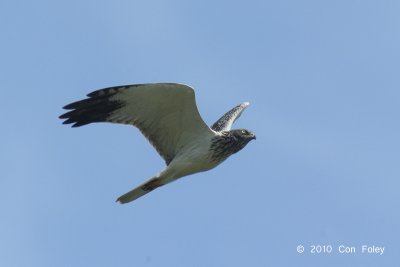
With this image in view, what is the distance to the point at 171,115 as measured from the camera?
21.0 meters

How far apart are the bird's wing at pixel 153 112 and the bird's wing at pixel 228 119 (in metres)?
1.69

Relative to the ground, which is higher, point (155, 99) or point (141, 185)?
point (155, 99)

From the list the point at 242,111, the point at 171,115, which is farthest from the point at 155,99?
the point at 242,111

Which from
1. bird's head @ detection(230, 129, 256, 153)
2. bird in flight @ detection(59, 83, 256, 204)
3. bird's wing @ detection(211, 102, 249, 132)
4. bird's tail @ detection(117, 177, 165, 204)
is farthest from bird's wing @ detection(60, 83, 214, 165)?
bird's wing @ detection(211, 102, 249, 132)

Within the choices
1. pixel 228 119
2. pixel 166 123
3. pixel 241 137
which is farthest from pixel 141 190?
pixel 228 119

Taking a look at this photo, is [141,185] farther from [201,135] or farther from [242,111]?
[242,111]

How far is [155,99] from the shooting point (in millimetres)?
20562

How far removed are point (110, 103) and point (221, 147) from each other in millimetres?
2255

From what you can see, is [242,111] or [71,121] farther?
[242,111]

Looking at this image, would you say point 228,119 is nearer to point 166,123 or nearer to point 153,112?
point 166,123

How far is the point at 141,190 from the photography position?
2072 cm

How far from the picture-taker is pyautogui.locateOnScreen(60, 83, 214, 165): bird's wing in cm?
2039

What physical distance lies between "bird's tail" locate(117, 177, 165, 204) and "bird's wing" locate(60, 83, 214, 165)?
2.36 ft

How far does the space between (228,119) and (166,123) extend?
8.43ft
